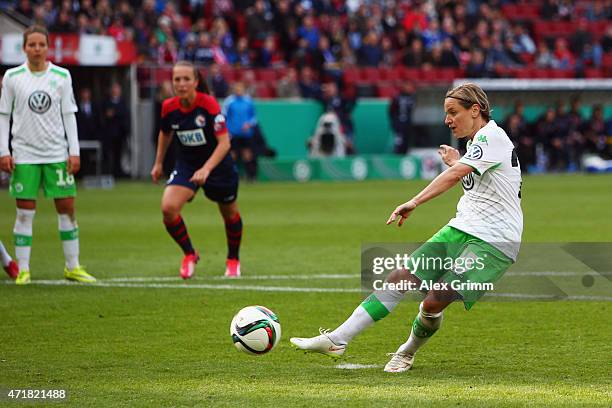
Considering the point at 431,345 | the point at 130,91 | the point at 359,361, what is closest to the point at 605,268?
the point at 431,345

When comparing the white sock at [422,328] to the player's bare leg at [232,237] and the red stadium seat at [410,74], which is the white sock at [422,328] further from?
the red stadium seat at [410,74]

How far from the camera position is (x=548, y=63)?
3675cm

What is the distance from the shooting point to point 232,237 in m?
12.0

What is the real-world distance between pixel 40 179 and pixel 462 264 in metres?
5.42

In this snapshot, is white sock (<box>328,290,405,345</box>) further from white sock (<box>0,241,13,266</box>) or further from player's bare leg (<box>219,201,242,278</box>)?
white sock (<box>0,241,13,266</box>)

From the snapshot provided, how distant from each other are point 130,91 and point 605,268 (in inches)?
702

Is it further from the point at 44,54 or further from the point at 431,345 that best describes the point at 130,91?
the point at 431,345

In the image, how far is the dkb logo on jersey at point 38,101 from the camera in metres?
10.9

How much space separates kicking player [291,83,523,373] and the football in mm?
178

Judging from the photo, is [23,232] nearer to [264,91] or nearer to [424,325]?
[424,325]

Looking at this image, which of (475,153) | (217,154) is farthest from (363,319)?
(217,154)

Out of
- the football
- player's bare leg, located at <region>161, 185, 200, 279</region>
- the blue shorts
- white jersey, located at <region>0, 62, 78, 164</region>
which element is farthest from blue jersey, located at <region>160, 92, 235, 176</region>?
the football

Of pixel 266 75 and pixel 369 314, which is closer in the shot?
pixel 369 314

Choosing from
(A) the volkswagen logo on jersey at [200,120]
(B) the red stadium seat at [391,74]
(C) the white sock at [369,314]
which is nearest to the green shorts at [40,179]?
(A) the volkswagen logo on jersey at [200,120]
